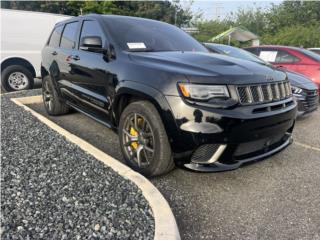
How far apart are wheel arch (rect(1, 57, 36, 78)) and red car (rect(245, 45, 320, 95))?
625cm

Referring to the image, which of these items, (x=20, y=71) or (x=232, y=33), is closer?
(x=20, y=71)

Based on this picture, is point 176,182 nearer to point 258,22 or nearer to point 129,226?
point 129,226

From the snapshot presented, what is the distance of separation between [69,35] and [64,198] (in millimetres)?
3011

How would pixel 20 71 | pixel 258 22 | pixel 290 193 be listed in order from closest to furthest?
1. pixel 290 193
2. pixel 20 71
3. pixel 258 22

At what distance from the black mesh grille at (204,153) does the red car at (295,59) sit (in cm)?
548

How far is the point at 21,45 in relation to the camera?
831cm

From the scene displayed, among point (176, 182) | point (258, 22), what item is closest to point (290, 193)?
point (176, 182)

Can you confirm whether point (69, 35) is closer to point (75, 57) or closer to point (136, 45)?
point (75, 57)

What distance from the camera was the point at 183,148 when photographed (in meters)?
2.69

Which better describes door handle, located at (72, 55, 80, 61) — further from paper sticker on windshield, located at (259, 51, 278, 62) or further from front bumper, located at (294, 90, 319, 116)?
paper sticker on windshield, located at (259, 51, 278, 62)

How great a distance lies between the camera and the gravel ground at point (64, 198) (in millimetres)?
2109

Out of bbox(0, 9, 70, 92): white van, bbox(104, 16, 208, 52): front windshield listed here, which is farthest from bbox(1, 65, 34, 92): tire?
bbox(104, 16, 208, 52): front windshield

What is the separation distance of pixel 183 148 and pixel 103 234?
3.30 feet

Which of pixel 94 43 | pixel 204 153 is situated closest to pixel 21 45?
pixel 94 43
